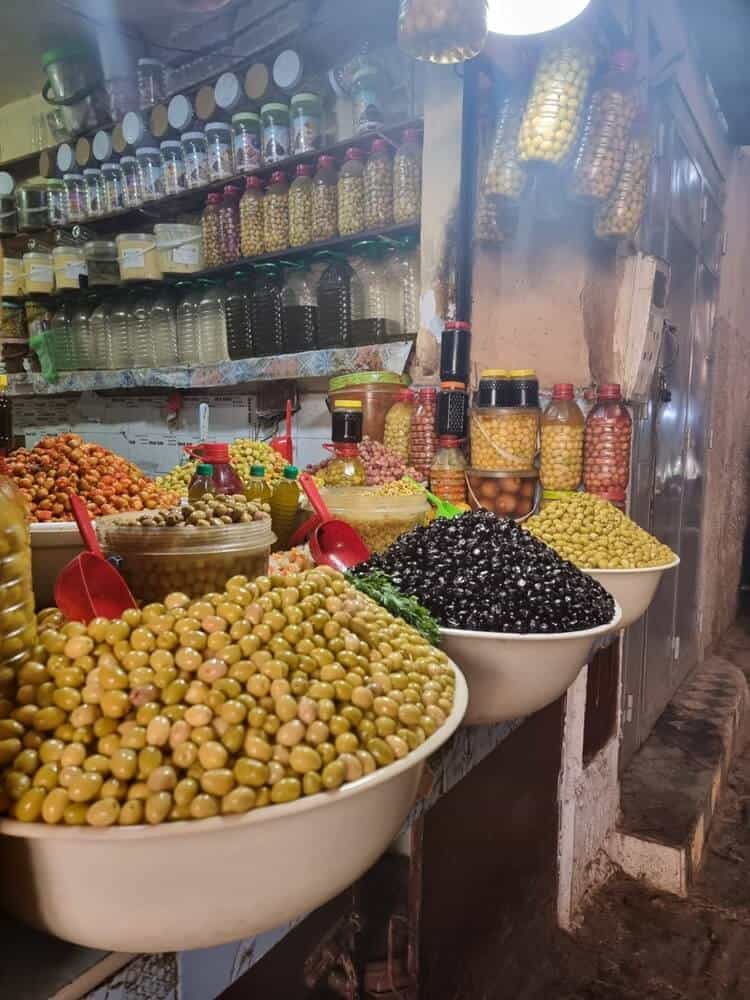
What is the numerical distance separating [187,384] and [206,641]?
2.85 m

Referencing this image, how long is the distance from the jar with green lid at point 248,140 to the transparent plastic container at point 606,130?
1796 millimetres

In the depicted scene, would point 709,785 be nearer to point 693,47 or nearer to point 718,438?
point 718,438

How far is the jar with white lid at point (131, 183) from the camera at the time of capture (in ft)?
12.2

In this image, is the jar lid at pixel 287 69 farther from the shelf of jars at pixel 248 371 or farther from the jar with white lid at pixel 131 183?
the shelf of jars at pixel 248 371

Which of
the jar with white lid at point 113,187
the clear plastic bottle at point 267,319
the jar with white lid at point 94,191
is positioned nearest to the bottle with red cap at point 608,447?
the clear plastic bottle at point 267,319

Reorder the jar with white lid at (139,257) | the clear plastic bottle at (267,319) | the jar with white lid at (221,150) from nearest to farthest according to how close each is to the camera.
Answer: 1. the clear plastic bottle at (267,319)
2. the jar with white lid at (221,150)
3. the jar with white lid at (139,257)

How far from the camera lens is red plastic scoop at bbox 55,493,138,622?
883 mm

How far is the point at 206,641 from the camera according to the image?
72cm

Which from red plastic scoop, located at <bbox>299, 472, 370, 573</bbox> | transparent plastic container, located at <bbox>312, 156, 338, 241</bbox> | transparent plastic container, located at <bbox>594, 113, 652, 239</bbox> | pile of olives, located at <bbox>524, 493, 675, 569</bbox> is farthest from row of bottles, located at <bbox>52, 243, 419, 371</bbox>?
red plastic scoop, located at <bbox>299, 472, 370, 573</bbox>

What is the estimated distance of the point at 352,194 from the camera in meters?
2.90

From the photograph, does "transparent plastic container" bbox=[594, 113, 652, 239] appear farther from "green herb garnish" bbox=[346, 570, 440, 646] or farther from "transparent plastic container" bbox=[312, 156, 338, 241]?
"green herb garnish" bbox=[346, 570, 440, 646]

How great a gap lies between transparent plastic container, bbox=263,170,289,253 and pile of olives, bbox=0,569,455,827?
8.69 ft

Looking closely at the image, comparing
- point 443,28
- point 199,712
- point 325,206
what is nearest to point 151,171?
point 325,206

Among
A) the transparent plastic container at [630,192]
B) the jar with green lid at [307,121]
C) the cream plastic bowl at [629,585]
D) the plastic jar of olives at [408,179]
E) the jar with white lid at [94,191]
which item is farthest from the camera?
the jar with white lid at [94,191]
